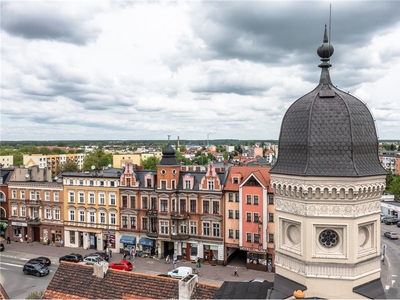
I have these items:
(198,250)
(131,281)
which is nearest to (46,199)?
(198,250)

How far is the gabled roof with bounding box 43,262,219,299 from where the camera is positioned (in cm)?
2044

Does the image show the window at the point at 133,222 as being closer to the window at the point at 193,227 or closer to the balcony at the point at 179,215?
the balcony at the point at 179,215

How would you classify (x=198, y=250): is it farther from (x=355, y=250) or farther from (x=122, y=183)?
(x=355, y=250)

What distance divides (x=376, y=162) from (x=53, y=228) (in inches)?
2166

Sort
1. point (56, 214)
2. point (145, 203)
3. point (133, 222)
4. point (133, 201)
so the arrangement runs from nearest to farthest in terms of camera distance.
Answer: point (145, 203), point (133, 201), point (133, 222), point (56, 214)

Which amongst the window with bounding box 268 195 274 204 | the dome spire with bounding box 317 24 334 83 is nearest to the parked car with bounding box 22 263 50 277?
the window with bounding box 268 195 274 204

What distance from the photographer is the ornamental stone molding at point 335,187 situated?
46.9ft

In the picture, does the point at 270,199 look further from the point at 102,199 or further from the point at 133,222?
the point at 102,199

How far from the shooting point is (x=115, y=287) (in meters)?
21.3

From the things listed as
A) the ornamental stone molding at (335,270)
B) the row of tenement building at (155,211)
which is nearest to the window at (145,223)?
the row of tenement building at (155,211)

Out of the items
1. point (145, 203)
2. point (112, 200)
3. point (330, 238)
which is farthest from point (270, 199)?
point (330, 238)

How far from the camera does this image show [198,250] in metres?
51.1

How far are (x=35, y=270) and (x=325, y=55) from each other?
4181 centimetres

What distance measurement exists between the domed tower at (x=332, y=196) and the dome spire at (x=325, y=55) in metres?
0.70
